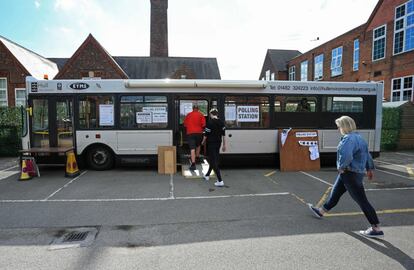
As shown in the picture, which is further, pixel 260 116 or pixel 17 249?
pixel 260 116

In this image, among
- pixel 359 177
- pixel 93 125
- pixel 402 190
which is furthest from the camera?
pixel 93 125

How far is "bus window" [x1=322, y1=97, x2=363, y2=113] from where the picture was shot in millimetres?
9000

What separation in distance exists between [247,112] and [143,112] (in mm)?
3263

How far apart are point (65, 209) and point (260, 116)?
601 cm

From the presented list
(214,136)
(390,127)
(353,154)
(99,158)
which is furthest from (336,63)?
(353,154)

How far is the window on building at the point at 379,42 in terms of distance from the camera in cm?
1883

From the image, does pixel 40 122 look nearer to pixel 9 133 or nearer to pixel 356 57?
pixel 9 133

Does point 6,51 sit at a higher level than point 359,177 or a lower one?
higher

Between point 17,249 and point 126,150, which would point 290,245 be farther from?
point 126,150

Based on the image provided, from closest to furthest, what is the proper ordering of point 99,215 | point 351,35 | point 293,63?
1. point 99,215
2. point 351,35
3. point 293,63

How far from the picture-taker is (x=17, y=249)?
362 cm

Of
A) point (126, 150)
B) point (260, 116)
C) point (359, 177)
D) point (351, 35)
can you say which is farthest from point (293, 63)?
point (359, 177)

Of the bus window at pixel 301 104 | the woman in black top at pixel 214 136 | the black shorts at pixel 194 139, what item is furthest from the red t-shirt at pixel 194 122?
the bus window at pixel 301 104

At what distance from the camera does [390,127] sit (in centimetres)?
1372
